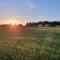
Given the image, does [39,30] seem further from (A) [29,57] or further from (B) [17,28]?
(A) [29,57]

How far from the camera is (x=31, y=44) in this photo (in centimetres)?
973

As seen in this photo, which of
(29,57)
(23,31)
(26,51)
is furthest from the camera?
(23,31)

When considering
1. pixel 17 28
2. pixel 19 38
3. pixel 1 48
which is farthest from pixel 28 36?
pixel 1 48

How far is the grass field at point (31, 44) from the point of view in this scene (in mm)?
8383

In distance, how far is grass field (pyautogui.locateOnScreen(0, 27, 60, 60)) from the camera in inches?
330

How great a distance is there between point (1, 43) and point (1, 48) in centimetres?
68

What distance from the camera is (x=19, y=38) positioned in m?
10.5

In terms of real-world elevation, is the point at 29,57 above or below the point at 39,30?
below

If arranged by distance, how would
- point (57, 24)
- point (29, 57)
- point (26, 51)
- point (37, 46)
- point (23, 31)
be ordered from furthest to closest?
1. point (57, 24)
2. point (23, 31)
3. point (37, 46)
4. point (26, 51)
5. point (29, 57)

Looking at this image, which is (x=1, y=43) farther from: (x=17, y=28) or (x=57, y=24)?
(x=57, y=24)

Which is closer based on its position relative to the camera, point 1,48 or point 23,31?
point 1,48

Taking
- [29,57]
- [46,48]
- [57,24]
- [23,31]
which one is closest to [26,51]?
[29,57]

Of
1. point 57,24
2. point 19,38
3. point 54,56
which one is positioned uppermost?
point 57,24

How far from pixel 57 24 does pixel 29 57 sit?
5138 millimetres
